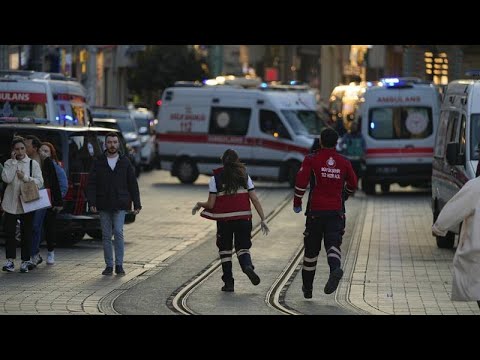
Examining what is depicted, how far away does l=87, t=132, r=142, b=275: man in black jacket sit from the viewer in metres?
17.4

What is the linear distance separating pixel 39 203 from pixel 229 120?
19.1m

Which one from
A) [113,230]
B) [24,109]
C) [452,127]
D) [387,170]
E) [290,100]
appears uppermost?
[452,127]

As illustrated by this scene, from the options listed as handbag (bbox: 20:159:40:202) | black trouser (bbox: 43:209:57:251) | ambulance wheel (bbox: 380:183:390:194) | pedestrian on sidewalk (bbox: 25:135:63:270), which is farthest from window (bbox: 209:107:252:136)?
handbag (bbox: 20:159:40:202)

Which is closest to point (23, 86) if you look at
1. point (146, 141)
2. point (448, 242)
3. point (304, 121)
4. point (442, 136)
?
point (442, 136)

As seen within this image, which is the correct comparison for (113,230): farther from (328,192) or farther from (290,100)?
(290,100)

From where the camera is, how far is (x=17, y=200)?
17.8 metres

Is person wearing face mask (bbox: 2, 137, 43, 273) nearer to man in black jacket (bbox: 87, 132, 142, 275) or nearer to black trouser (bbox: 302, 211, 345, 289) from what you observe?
man in black jacket (bbox: 87, 132, 142, 275)

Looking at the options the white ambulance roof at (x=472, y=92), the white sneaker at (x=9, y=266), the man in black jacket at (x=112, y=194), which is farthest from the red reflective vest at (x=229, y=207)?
the white ambulance roof at (x=472, y=92)

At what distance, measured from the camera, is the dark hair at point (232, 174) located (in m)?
15.8

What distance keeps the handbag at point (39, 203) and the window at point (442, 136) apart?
6570 millimetres

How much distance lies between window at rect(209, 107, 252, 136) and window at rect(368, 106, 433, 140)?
11.8ft
